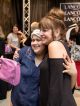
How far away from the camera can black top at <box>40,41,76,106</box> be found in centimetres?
199

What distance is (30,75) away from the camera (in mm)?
2592

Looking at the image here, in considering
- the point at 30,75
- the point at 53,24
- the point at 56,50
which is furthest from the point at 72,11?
the point at 56,50

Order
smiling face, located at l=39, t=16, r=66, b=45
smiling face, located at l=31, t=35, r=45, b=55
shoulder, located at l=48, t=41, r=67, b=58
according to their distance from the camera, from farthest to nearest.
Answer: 1. smiling face, located at l=31, t=35, r=45, b=55
2. smiling face, located at l=39, t=16, r=66, b=45
3. shoulder, located at l=48, t=41, r=67, b=58

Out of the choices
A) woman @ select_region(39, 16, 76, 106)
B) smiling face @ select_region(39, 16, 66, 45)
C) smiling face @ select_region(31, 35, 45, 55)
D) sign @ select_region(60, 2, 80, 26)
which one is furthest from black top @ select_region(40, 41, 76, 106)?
sign @ select_region(60, 2, 80, 26)

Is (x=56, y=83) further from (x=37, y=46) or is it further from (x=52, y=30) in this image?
(x=37, y=46)

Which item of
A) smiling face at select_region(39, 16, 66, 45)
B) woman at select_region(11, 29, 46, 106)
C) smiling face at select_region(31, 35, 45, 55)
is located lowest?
woman at select_region(11, 29, 46, 106)

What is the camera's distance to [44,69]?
2.05 metres

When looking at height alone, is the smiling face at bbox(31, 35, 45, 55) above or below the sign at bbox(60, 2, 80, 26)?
below

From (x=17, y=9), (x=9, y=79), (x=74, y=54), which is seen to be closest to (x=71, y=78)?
(x=9, y=79)

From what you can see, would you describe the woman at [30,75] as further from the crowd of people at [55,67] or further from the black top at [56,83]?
the black top at [56,83]

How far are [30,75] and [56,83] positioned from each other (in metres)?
0.63

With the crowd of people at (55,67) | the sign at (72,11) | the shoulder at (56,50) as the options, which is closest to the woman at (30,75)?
the crowd of people at (55,67)

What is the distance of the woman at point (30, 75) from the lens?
2.56m

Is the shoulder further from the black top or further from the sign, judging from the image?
the sign
